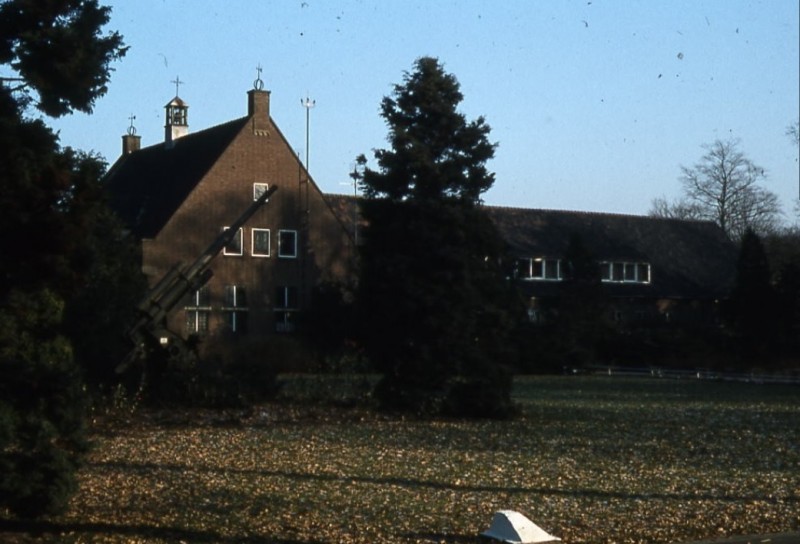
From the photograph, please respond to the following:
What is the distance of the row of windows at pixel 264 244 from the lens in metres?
57.8

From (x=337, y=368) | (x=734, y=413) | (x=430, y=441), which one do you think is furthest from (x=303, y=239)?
(x=430, y=441)

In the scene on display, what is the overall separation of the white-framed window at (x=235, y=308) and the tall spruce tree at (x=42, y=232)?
44564 millimetres

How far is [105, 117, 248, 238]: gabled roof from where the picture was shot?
5822 cm

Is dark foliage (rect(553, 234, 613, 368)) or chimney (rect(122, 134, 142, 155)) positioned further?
chimney (rect(122, 134, 142, 155))

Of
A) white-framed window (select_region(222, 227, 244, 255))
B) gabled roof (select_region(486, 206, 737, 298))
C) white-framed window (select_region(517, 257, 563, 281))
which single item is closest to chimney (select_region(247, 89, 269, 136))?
white-framed window (select_region(222, 227, 244, 255))

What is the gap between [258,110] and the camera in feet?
193

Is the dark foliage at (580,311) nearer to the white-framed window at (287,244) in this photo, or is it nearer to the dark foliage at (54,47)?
the white-framed window at (287,244)

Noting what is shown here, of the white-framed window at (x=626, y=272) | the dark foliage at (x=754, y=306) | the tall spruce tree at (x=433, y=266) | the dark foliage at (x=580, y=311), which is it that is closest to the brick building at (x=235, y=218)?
the dark foliage at (x=580, y=311)

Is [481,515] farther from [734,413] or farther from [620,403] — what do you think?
[620,403]

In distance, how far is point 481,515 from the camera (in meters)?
13.6

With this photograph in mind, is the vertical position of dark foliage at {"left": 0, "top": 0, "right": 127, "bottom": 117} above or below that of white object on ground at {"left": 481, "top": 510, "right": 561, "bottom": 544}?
above

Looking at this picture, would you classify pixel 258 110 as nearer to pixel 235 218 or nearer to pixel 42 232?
pixel 235 218

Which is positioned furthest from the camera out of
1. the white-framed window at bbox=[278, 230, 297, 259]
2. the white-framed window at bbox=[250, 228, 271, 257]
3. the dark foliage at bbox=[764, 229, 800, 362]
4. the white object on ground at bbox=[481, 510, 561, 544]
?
the white-framed window at bbox=[278, 230, 297, 259]

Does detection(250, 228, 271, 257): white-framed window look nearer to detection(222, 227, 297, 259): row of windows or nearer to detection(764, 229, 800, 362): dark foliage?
detection(222, 227, 297, 259): row of windows
